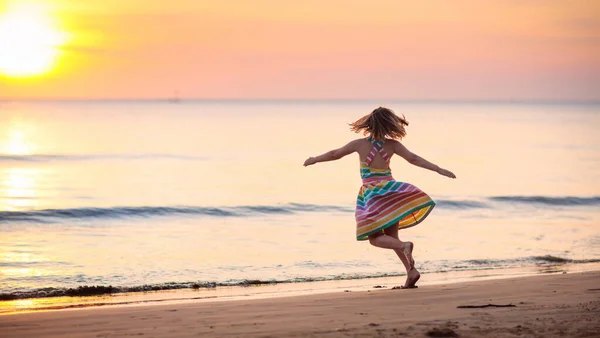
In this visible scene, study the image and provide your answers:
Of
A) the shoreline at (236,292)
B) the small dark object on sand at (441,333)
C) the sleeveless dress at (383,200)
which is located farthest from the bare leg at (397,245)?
the small dark object on sand at (441,333)

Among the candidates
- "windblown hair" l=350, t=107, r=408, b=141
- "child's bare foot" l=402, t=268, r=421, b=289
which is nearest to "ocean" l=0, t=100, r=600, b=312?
"child's bare foot" l=402, t=268, r=421, b=289

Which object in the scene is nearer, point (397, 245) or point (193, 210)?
point (397, 245)

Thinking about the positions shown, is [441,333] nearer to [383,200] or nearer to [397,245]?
[397,245]

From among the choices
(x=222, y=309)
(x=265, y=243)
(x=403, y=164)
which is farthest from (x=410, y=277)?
(x=403, y=164)

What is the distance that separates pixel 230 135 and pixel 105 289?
4555 centimetres

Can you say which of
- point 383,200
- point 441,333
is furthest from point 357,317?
point 383,200

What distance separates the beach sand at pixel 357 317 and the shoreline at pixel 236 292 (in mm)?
775

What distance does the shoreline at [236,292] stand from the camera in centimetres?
828

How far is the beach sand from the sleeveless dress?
0.72m

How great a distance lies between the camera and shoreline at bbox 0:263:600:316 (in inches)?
326

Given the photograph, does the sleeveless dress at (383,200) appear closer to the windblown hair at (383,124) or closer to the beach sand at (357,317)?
the windblown hair at (383,124)

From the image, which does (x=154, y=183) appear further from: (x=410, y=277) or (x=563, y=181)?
(x=410, y=277)

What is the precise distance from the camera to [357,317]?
21.0 feet

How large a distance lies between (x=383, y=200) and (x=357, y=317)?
190cm
